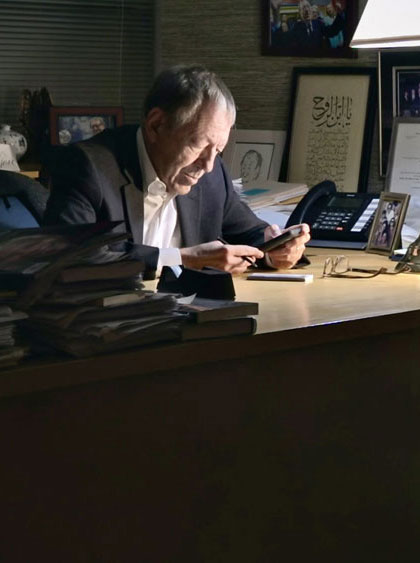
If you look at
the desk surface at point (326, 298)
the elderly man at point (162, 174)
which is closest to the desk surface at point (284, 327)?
the desk surface at point (326, 298)

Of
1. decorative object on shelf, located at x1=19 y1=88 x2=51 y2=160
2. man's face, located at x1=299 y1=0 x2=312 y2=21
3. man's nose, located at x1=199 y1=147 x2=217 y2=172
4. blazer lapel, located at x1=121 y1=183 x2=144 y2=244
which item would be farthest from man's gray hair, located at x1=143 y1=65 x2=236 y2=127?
decorative object on shelf, located at x1=19 y1=88 x2=51 y2=160

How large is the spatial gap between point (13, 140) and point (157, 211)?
1.34 meters

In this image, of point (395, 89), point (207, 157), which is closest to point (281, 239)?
point (207, 157)

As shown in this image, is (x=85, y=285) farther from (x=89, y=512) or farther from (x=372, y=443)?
(x=372, y=443)

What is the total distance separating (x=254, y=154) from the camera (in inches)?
163

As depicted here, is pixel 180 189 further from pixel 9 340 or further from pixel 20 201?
pixel 9 340

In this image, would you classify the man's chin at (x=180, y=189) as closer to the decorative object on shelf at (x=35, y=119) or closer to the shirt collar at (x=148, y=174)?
the shirt collar at (x=148, y=174)

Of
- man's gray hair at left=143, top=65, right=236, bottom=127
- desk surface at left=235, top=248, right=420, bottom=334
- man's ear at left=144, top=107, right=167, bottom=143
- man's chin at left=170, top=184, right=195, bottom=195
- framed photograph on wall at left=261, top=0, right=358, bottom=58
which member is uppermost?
framed photograph on wall at left=261, top=0, right=358, bottom=58

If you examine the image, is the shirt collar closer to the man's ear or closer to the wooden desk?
the man's ear

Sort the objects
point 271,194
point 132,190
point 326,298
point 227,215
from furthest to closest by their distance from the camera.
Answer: point 271,194
point 227,215
point 132,190
point 326,298

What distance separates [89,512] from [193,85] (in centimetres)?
145

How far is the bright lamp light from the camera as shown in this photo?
9.29ft

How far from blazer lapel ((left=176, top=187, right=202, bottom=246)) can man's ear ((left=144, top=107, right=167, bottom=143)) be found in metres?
0.24

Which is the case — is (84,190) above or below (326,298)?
above
